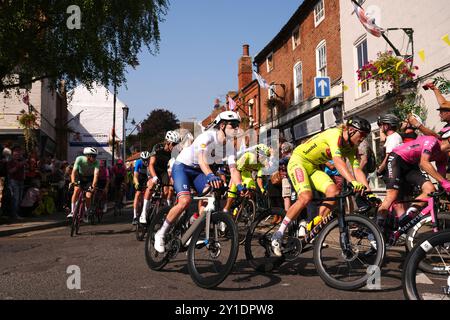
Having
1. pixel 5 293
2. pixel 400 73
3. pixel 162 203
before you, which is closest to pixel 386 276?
pixel 5 293

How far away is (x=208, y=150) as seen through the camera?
5043mm

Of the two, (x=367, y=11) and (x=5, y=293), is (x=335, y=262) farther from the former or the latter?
(x=367, y=11)

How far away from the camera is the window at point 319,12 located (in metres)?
19.5

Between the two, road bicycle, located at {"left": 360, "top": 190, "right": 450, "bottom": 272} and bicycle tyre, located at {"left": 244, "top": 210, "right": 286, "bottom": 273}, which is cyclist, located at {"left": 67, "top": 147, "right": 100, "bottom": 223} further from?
road bicycle, located at {"left": 360, "top": 190, "right": 450, "bottom": 272}

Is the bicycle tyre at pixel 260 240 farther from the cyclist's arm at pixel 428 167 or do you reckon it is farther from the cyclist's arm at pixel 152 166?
the cyclist's arm at pixel 152 166

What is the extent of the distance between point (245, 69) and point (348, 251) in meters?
30.3

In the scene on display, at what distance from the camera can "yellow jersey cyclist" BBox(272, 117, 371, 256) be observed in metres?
4.73

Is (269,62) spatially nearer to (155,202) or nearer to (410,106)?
(410,106)

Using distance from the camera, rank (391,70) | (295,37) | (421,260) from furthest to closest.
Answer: (295,37)
(391,70)
(421,260)

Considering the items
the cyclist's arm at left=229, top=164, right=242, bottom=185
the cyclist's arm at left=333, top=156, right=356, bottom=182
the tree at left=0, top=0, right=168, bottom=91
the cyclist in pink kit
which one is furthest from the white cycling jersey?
the tree at left=0, top=0, right=168, bottom=91

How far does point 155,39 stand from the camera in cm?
1476

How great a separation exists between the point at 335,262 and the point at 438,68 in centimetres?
886

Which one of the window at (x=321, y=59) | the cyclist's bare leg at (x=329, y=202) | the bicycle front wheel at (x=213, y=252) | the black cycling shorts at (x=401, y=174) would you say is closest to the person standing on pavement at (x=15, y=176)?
the bicycle front wheel at (x=213, y=252)

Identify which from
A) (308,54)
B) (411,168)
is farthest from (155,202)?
(308,54)
